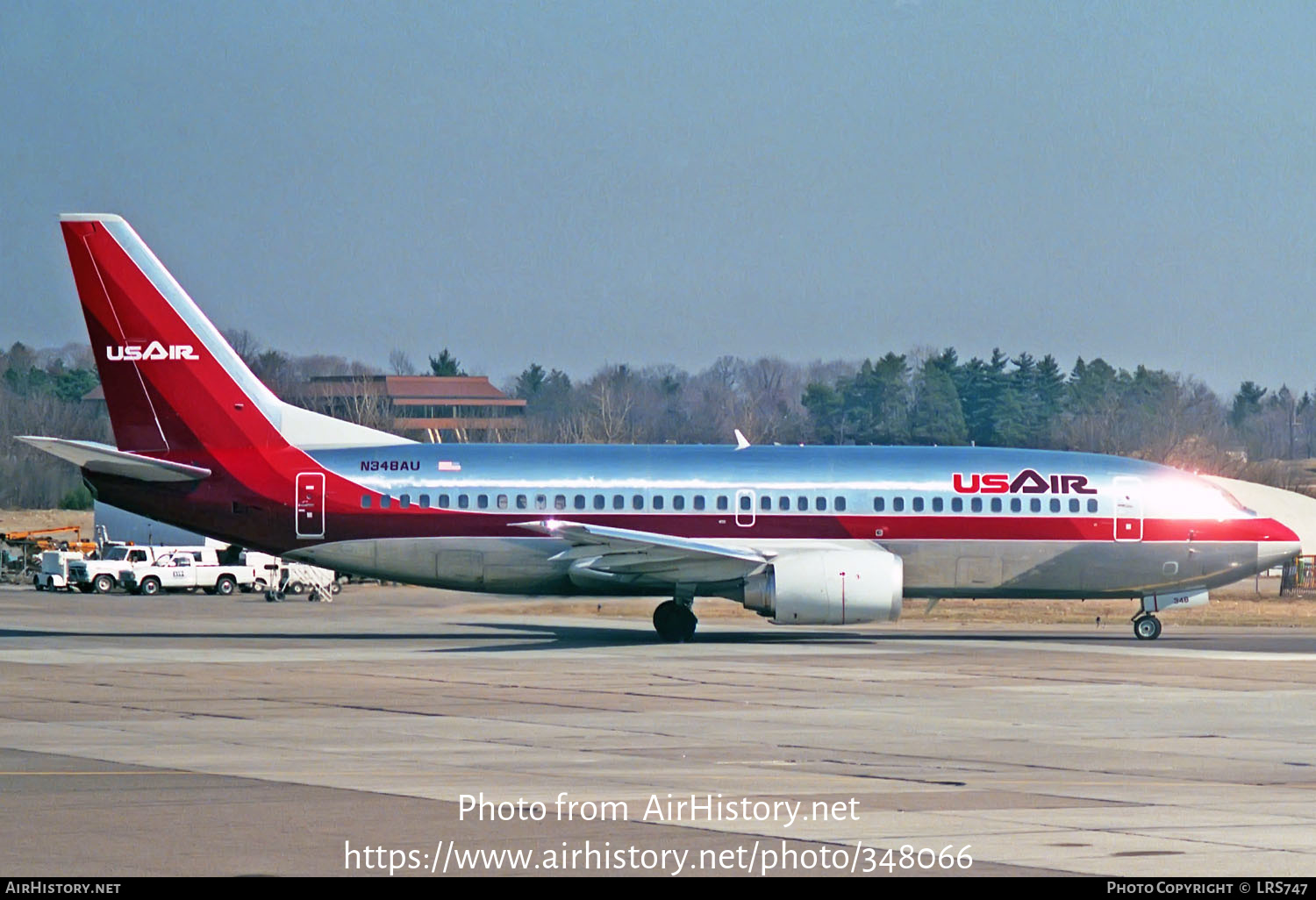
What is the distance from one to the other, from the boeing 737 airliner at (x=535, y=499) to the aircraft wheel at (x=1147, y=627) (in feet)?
2.98

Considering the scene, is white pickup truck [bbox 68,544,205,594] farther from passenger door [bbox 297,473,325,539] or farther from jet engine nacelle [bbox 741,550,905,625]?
jet engine nacelle [bbox 741,550,905,625]

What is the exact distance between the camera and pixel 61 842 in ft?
41.8

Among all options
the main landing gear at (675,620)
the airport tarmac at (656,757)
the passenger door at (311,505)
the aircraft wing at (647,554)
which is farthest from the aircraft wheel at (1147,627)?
the passenger door at (311,505)

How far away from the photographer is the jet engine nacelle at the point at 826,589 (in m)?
34.4

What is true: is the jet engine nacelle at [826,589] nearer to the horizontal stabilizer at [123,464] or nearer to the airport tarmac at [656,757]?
the airport tarmac at [656,757]

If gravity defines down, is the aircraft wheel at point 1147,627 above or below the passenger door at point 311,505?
below

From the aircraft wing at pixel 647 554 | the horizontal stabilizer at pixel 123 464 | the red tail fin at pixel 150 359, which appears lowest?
the aircraft wing at pixel 647 554

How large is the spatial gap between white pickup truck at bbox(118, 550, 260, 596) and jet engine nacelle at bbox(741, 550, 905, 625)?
3335 cm

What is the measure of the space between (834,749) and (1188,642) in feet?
65.0

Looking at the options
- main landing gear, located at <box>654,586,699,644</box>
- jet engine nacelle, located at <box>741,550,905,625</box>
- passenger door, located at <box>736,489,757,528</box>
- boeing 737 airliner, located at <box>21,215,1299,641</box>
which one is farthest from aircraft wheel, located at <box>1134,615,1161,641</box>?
main landing gear, located at <box>654,586,699,644</box>

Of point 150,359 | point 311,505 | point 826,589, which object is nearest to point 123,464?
point 150,359

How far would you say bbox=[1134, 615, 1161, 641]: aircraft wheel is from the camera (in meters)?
37.3

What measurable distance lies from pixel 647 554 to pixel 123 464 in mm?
10338

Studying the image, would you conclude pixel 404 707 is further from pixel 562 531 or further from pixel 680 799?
pixel 562 531
